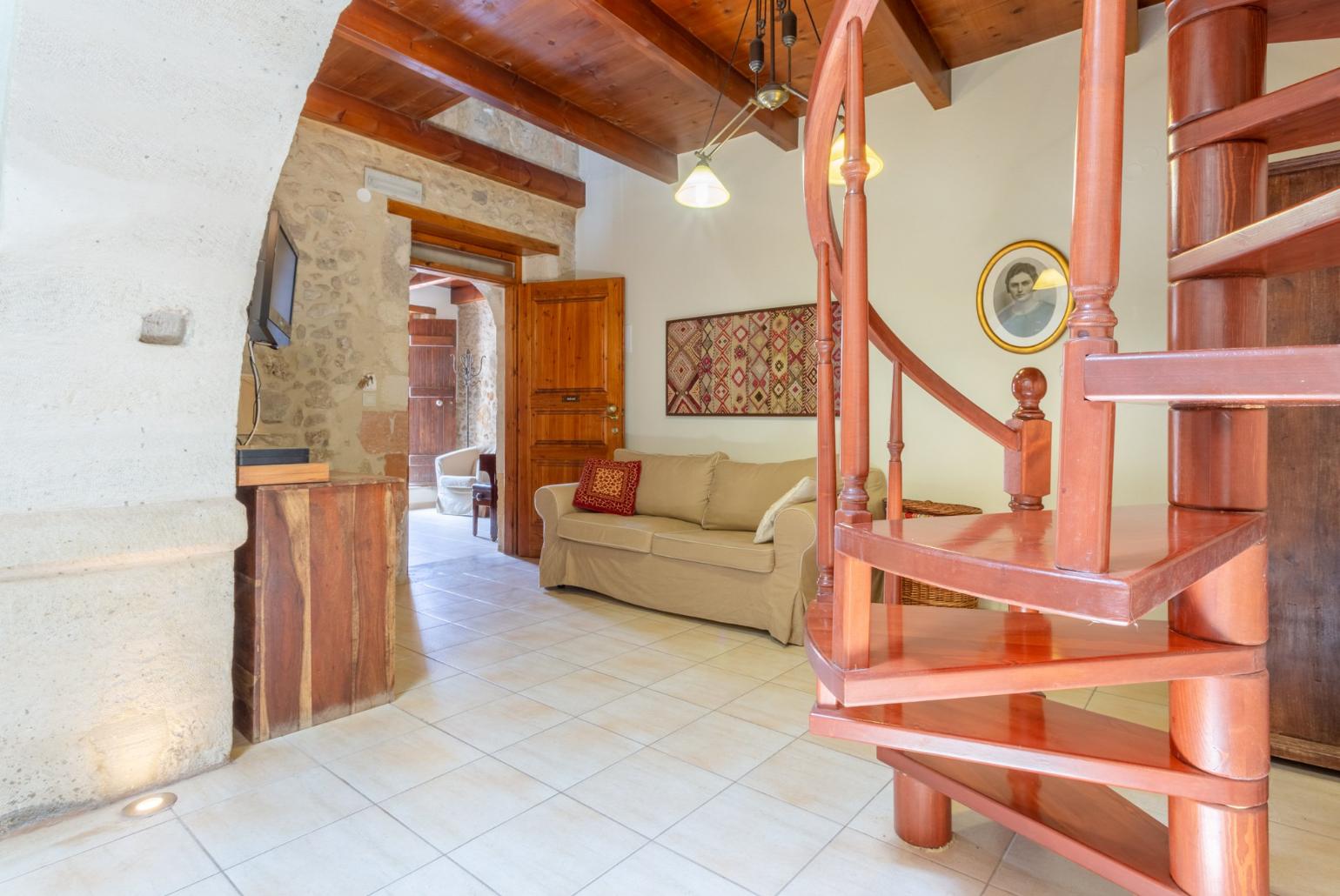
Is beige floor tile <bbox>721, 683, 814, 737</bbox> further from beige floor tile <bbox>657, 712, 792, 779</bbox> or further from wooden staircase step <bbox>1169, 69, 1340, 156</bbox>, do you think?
wooden staircase step <bbox>1169, 69, 1340, 156</bbox>

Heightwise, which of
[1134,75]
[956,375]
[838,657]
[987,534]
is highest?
[1134,75]

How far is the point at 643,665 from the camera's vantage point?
116 inches

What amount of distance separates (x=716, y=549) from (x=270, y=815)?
220 cm

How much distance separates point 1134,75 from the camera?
10.6ft

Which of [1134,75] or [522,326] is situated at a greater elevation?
[1134,75]

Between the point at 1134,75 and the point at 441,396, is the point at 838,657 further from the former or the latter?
the point at 441,396

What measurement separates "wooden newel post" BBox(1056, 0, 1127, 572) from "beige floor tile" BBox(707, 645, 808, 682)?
2.26m

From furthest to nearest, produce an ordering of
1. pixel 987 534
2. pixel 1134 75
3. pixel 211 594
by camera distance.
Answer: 1. pixel 1134 75
2. pixel 211 594
3. pixel 987 534

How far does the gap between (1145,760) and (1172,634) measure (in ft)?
0.63

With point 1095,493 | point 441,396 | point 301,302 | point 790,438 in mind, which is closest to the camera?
point 1095,493

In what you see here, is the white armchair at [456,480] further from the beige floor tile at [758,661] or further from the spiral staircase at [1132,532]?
the spiral staircase at [1132,532]

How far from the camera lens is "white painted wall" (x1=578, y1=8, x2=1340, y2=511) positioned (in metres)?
3.20

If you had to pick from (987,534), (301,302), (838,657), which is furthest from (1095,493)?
(301,302)

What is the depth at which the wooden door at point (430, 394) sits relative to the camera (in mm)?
9219
